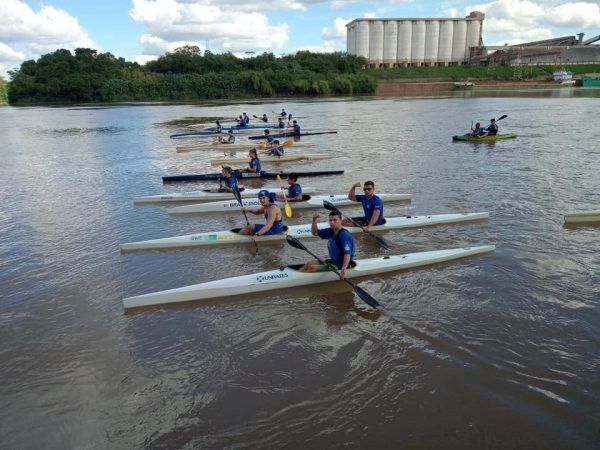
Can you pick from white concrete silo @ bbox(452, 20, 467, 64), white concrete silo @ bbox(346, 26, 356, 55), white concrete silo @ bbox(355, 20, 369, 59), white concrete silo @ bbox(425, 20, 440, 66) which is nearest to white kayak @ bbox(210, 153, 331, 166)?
white concrete silo @ bbox(355, 20, 369, 59)

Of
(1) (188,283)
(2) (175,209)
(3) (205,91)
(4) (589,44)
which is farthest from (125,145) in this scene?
(4) (589,44)

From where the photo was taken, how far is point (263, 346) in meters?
6.94

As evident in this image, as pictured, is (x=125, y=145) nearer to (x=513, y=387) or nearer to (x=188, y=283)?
(x=188, y=283)

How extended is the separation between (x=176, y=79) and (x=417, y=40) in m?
79.3

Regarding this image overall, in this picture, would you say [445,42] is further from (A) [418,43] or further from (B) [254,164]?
(B) [254,164]

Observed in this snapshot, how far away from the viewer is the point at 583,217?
11828 millimetres

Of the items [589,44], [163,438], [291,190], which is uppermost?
[589,44]

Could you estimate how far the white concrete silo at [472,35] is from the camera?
443ft

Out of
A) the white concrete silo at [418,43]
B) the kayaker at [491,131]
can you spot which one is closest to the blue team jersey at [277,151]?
the kayaker at [491,131]

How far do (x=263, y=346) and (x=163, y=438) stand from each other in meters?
2.05

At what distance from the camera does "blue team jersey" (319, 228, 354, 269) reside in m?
8.35

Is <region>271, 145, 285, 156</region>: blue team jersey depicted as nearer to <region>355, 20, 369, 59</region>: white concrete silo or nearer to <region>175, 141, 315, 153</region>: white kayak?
<region>175, 141, 315, 153</region>: white kayak

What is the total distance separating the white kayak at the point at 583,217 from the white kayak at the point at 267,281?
4.86m

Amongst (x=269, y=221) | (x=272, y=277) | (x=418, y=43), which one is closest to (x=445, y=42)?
(x=418, y=43)
